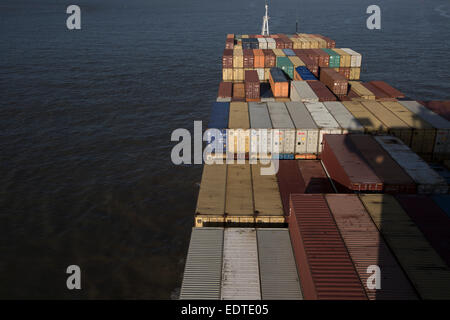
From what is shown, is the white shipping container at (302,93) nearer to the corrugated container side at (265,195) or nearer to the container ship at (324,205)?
the container ship at (324,205)

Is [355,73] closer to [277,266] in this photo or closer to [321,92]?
[321,92]

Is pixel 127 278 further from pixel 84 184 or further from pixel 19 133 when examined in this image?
pixel 19 133

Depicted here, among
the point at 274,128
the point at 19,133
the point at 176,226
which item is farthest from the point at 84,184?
the point at 274,128

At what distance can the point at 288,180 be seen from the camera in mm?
24828

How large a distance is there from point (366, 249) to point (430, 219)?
4426mm

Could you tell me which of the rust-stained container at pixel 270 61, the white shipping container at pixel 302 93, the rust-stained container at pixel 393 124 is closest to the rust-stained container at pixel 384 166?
the rust-stained container at pixel 393 124

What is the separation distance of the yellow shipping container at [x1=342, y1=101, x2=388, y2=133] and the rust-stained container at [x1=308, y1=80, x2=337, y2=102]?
2563 millimetres

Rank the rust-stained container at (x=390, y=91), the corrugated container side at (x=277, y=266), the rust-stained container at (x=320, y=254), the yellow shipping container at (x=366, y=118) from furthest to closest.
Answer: the rust-stained container at (x=390, y=91) < the yellow shipping container at (x=366, y=118) < the corrugated container side at (x=277, y=266) < the rust-stained container at (x=320, y=254)

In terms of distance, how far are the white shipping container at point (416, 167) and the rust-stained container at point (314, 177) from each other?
490cm

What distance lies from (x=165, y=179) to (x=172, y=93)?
30482 millimetres

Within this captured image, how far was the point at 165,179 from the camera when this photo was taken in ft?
125

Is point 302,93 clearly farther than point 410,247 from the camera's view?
Yes

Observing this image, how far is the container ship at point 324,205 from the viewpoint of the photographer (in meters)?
14.2

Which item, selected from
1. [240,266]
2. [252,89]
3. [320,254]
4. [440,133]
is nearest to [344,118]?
[440,133]
